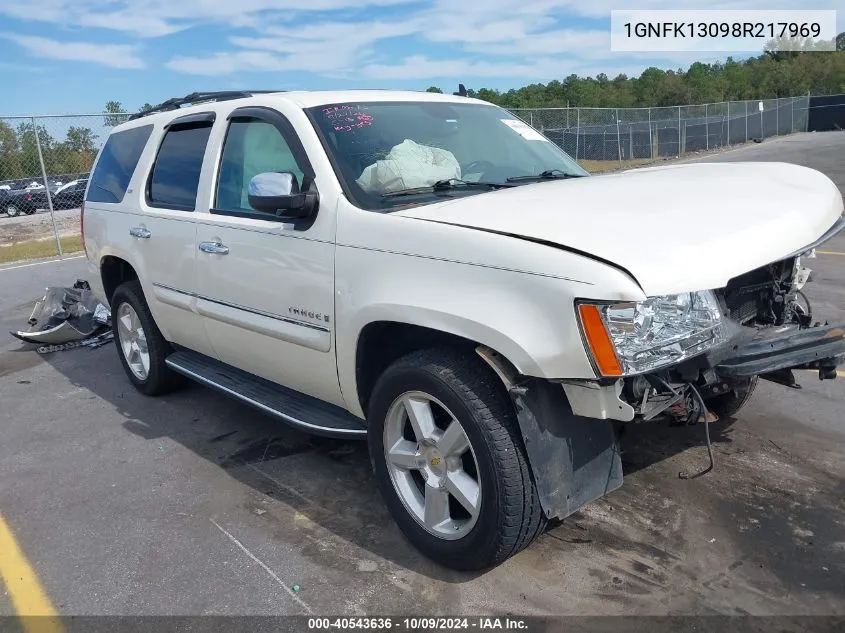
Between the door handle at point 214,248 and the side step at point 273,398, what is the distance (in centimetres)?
76

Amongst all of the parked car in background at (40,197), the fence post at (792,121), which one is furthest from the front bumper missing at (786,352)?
the fence post at (792,121)

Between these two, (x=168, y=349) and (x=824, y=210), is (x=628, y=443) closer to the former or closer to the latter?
(x=824, y=210)

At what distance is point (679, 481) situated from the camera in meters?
3.70

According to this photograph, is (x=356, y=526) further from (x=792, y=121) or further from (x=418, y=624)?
(x=792, y=121)

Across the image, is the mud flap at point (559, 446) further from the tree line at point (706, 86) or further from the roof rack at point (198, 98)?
the tree line at point (706, 86)

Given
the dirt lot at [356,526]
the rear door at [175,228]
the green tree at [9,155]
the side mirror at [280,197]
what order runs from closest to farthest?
the dirt lot at [356,526], the side mirror at [280,197], the rear door at [175,228], the green tree at [9,155]

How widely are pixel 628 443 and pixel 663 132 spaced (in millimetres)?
27504

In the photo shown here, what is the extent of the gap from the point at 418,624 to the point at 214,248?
230 cm

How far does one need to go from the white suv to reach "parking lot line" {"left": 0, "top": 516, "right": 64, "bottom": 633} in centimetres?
126

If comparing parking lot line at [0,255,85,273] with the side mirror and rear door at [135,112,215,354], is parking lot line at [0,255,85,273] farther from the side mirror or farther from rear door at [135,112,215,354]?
the side mirror

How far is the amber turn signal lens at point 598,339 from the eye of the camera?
7.80 feet

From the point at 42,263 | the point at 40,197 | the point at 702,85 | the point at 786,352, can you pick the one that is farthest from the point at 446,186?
the point at 702,85

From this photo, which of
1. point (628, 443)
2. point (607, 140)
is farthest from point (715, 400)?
point (607, 140)

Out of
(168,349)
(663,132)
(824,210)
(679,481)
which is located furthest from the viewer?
(663,132)
